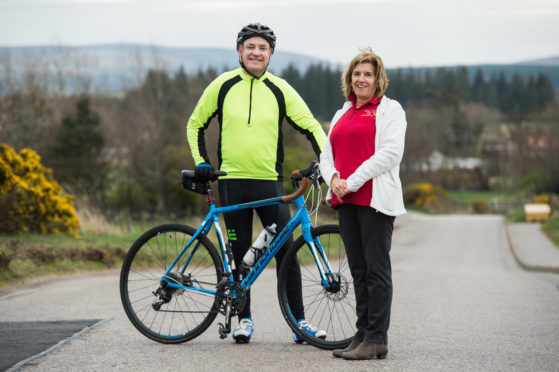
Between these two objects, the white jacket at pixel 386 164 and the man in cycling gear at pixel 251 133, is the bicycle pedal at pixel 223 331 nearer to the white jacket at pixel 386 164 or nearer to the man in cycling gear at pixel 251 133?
the man in cycling gear at pixel 251 133

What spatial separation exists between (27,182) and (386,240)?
1060cm

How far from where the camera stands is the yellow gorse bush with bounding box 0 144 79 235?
12.7m

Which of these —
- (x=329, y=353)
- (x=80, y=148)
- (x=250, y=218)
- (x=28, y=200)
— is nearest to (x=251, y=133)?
(x=250, y=218)

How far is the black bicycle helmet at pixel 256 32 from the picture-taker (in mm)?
5227

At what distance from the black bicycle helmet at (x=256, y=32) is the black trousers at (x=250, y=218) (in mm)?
1019

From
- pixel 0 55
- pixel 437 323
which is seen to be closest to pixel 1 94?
pixel 0 55

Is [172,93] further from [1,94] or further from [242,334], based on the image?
[242,334]

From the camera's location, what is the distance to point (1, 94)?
4544 centimetres

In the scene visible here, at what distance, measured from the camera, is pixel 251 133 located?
525 cm

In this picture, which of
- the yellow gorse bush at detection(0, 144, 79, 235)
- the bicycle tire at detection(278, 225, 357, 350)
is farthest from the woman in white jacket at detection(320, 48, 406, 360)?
→ the yellow gorse bush at detection(0, 144, 79, 235)

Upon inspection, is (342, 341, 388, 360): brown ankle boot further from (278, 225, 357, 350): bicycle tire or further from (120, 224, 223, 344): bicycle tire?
(120, 224, 223, 344): bicycle tire

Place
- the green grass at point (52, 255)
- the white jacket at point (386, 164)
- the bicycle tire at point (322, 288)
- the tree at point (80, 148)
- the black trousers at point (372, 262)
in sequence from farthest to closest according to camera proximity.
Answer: the tree at point (80, 148) → the green grass at point (52, 255) → the bicycle tire at point (322, 288) → the black trousers at point (372, 262) → the white jacket at point (386, 164)

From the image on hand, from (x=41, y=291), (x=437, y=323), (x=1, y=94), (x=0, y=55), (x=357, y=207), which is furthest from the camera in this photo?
(x=0, y=55)

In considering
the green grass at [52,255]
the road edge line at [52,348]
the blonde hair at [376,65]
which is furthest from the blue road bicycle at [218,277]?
the green grass at [52,255]
